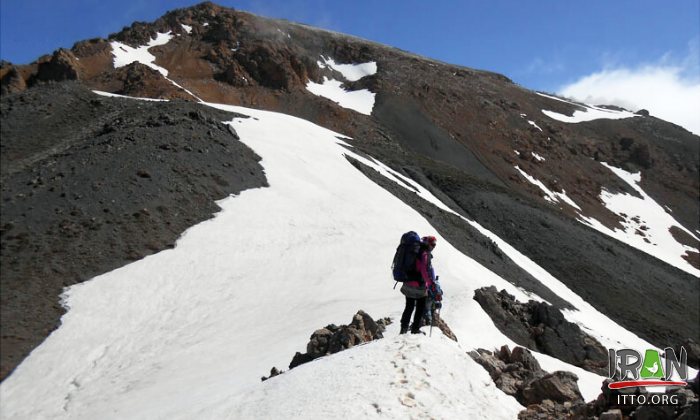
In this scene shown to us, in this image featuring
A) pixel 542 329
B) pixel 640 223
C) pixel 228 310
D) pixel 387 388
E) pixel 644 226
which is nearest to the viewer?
pixel 387 388

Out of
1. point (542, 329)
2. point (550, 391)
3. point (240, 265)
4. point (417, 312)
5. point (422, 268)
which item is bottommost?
point (550, 391)

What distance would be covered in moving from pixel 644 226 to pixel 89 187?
65398 mm

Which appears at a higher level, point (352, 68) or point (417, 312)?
point (352, 68)

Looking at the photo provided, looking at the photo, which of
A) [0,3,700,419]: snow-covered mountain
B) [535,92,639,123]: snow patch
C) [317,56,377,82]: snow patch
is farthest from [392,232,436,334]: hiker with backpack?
[535,92,639,123]: snow patch

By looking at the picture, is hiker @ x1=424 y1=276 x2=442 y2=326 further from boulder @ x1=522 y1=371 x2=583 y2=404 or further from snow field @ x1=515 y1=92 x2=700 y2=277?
snow field @ x1=515 y1=92 x2=700 y2=277

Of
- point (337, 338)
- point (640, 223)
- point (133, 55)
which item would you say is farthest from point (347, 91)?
point (337, 338)

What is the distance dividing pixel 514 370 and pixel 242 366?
571 centimetres

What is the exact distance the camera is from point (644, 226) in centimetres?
6850

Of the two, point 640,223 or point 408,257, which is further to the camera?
point 640,223

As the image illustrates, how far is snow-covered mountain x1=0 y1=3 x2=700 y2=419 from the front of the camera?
9.83 metres

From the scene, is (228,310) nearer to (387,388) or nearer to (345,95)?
(387,388)

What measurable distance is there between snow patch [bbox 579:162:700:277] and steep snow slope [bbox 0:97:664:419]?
44585mm

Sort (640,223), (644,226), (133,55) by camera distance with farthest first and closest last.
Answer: (640,223), (644,226), (133,55)
